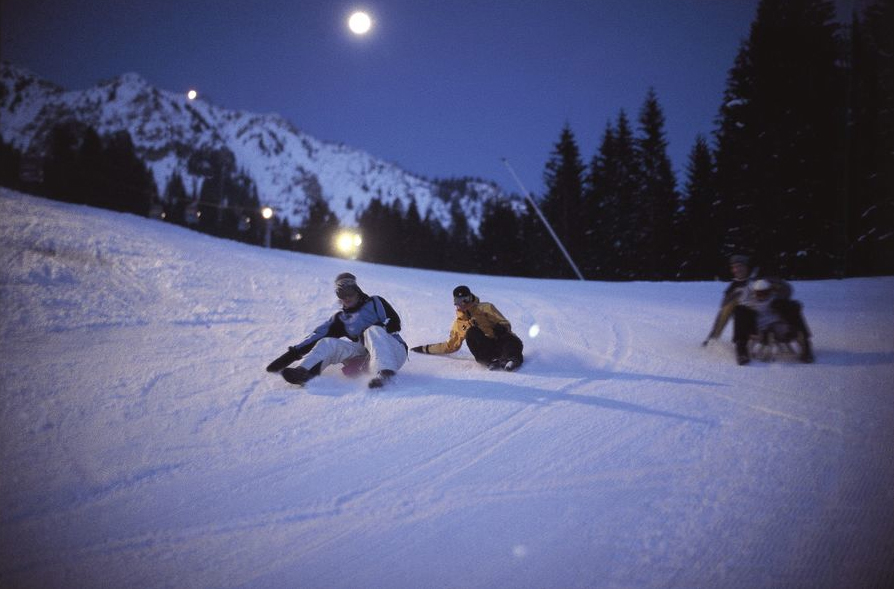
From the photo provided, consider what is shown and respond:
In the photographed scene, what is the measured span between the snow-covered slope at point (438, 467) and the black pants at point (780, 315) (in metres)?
0.35

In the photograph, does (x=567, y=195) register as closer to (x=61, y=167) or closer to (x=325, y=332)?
(x=325, y=332)

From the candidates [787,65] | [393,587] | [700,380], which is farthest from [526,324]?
[787,65]

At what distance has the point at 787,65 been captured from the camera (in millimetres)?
16031

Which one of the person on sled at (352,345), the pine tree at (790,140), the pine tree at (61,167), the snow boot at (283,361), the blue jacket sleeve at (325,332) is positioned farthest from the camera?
the pine tree at (61,167)

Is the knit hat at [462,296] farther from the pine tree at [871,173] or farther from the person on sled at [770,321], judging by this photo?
the pine tree at [871,173]

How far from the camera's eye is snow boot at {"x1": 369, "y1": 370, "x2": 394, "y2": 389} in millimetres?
3579

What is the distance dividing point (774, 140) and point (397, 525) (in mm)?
20655

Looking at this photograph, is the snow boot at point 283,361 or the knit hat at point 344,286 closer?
the snow boot at point 283,361

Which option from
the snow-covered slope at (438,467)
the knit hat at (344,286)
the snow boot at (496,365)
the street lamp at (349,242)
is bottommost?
the snow-covered slope at (438,467)

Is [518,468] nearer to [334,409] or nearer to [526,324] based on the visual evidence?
[334,409]

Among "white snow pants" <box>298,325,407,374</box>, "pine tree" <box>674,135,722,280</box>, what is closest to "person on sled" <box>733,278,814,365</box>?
"white snow pants" <box>298,325,407,374</box>

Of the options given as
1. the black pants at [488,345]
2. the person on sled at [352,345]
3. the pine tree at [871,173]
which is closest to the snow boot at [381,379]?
the person on sled at [352,345]

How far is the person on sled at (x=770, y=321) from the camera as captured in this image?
14.4 ft

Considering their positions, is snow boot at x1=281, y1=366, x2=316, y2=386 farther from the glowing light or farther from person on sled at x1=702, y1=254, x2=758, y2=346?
the glowing light
